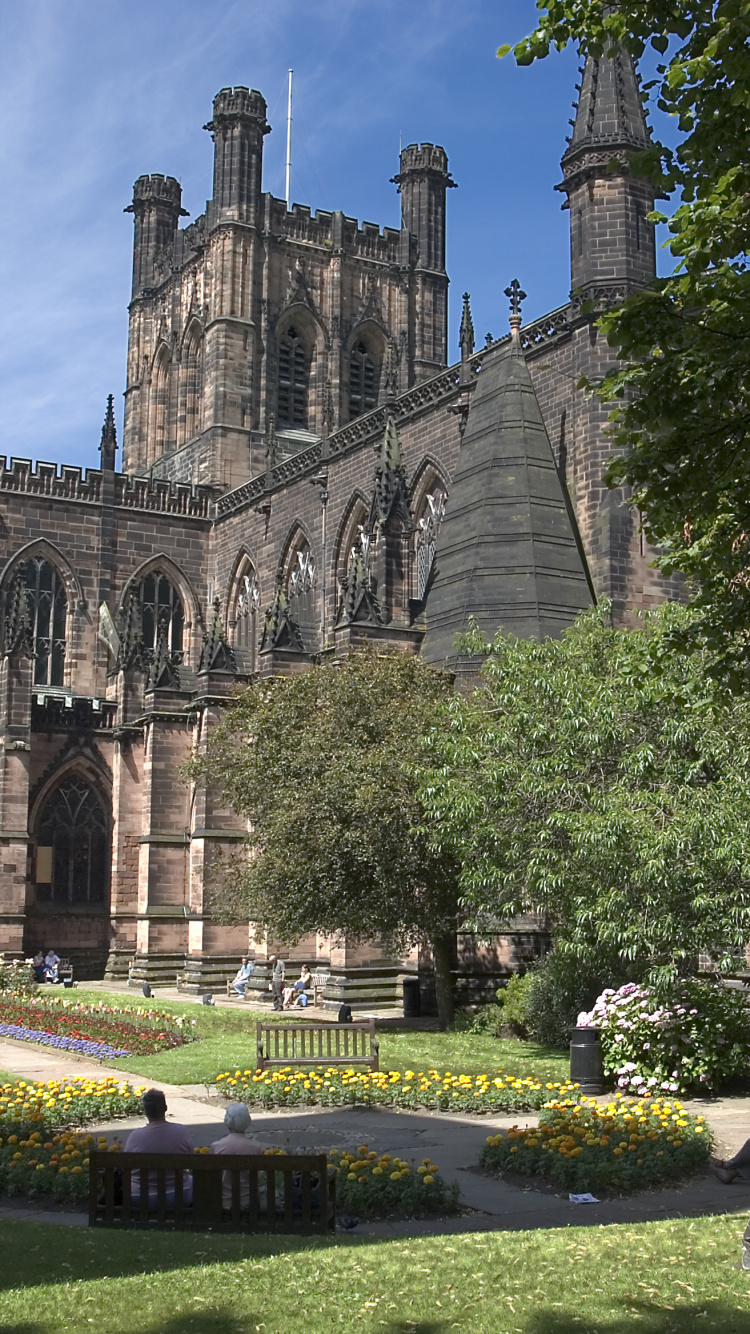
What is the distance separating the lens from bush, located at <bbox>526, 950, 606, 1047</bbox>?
18766mm

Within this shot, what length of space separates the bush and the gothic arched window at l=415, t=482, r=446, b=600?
18.1 meters

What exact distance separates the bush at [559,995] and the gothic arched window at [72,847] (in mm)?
23742

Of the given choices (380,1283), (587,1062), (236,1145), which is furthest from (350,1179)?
(587,1062)

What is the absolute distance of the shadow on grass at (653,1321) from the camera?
6.75 metres

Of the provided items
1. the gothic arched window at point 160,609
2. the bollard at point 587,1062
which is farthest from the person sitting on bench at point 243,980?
the gothic arched window at point 160,609

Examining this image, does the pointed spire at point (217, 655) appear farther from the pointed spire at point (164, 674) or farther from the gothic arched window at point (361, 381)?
the gothic arched window at point (361, 381)

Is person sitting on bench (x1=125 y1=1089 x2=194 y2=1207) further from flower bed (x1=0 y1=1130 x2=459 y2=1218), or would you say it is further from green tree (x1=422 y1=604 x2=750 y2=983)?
green tree (x1=422 y1=604 x2=750 y2=983)

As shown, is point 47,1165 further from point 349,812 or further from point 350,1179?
point 349,812

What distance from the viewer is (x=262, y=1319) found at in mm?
6863

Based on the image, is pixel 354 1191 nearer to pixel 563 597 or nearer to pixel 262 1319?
pixel 262 1319

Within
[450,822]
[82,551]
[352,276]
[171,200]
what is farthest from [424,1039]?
[171,200]

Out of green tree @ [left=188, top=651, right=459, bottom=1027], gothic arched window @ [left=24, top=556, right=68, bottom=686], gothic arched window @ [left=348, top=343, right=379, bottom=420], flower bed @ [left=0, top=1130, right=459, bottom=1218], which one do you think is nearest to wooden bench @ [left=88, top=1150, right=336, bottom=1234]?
flower bed @ [left=0, top=1130, right=459, bottom=1218]

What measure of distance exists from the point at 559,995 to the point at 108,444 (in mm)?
36169

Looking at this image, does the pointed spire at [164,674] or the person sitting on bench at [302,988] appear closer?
the person sitting on bench at [302,988]
